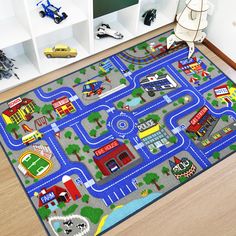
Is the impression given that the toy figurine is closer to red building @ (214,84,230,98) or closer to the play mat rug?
the play mat rug

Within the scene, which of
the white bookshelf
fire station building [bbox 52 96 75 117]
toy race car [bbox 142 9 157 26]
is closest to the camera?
the white bookshelf

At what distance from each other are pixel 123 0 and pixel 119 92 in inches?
26.7

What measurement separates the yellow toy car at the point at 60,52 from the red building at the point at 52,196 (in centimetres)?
106

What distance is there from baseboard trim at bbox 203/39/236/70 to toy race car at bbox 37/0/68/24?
122 centimetres

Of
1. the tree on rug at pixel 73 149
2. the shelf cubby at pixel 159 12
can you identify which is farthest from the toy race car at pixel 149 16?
the tree on rug at pixel 73 149

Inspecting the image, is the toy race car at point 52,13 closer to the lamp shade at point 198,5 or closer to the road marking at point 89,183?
the lamp shade at point 198,5

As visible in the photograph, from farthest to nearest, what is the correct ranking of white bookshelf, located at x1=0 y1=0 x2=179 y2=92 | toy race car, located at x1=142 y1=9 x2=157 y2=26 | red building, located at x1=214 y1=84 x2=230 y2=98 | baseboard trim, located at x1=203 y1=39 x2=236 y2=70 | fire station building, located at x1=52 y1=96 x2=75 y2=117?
toy race car, located at x1=142 y1=9 x2=157 y2=26 → baseboard trim, located at x1=203 y1=39 x2=236 y2=70 → red building, located at x1=214 y1=84 x2=230 y2=98 → fire station building, located at x1=52 y1=96 x2=75 y2=117 → white bookshelf, located at x1=0 y1=0 x2=179 y2=92

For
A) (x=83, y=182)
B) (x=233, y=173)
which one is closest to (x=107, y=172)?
(x=83, y=182)

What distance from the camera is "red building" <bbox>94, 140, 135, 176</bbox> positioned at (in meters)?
2.11

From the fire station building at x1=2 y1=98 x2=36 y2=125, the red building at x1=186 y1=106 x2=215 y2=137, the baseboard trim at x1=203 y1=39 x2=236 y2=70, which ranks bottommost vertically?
the red building at x1=186 y1=106 x2=215 y2=137

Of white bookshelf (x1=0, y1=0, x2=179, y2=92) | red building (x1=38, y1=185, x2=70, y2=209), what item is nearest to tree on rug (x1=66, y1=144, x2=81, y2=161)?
red building (x1=38, y1=185, x2=70, y2=209)

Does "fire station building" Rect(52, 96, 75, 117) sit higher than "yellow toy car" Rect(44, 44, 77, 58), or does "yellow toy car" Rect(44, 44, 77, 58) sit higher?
"yellow toy car" Rect(44, 44, 77, 58)

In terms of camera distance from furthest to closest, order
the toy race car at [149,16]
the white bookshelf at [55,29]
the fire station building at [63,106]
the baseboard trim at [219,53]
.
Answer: the toy race car at [149,16] < the baseboard trim at [219,53] < the fire station building at [63,106] < the white bookshelf at [55,29]

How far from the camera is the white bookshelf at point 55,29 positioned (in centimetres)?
222
